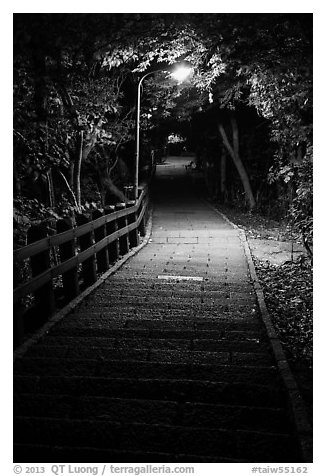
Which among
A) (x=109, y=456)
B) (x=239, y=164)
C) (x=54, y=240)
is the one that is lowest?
(x=109, y=456)

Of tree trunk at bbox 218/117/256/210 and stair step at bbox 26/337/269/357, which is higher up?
tree trunk at bbox 218/117/256/210

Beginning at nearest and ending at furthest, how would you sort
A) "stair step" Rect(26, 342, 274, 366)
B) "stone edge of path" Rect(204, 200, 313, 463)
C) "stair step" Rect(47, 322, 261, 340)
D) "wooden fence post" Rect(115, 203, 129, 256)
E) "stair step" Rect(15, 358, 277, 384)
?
"stone edge of path" Rect(204, 200, 313, 463), "stair step" Rect(15, 358, 277, 384), "stair step" Rect(26, 342, 274, 366), "stair step" Rect(47, 322, 261, 340), "wooden fence post" Rect(115, 203, 129, 256)

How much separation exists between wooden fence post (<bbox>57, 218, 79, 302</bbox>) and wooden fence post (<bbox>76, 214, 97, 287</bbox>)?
29.1 inches

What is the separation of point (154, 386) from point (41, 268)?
7.33 ft

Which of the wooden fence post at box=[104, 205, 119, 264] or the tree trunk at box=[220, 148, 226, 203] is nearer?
the wooden fence post at box=[104, 205, 119, 264]

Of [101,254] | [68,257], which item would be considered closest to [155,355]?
[68,257]

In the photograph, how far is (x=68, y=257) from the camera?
552 centimetres

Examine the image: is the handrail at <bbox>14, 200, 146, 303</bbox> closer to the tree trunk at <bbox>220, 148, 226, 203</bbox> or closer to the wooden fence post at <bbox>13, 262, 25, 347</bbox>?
the wooden fence post at <bbox>13, 262, 25, 347</bbox>

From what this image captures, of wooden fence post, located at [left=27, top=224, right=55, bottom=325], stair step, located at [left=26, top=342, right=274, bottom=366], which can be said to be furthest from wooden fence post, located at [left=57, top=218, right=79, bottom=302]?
stair step, located at [left=26, top=342, right=274, bottom=366]

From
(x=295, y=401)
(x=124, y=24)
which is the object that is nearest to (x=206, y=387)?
(x=295, y=401)

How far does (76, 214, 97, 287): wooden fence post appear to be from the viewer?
6305mm

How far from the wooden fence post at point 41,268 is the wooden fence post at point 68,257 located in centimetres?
70

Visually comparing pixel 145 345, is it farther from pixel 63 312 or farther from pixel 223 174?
pixel 223 174

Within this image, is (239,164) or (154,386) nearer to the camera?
(154,386)
